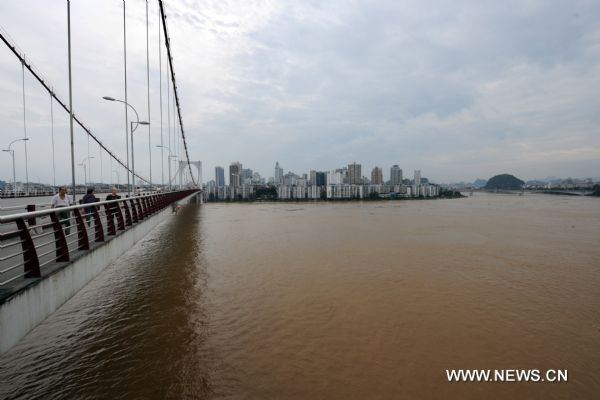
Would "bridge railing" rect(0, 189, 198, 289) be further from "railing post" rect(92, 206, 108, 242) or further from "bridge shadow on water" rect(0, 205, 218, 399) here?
"bridge shadow on water" rect(0, 205, 218, 399)

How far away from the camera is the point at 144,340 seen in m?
6.88

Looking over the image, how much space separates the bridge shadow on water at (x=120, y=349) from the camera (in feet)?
17.3

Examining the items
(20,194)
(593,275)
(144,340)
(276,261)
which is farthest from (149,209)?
(20,194)

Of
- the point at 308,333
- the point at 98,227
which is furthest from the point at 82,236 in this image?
the point at 308,333

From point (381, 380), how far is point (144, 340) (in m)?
4.86

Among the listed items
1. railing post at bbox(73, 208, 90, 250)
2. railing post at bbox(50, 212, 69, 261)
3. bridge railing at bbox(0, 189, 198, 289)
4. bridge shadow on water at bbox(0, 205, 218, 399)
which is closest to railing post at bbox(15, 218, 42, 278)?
bridge railing at bbox(0, 189, 198, 289)

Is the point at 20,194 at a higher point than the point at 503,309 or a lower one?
higher

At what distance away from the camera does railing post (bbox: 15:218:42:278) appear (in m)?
4.85

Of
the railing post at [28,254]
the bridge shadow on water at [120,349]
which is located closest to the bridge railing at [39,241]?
the railing post at [28,254]

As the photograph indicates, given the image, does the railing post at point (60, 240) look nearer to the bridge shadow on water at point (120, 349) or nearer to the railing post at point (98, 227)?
the bridge shadow on water at point (120, 349)

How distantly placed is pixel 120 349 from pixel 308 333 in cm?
389

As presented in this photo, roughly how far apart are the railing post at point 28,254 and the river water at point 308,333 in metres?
1.89

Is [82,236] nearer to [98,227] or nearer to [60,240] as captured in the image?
[98,227]

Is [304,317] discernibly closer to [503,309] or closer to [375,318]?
[375,318]
